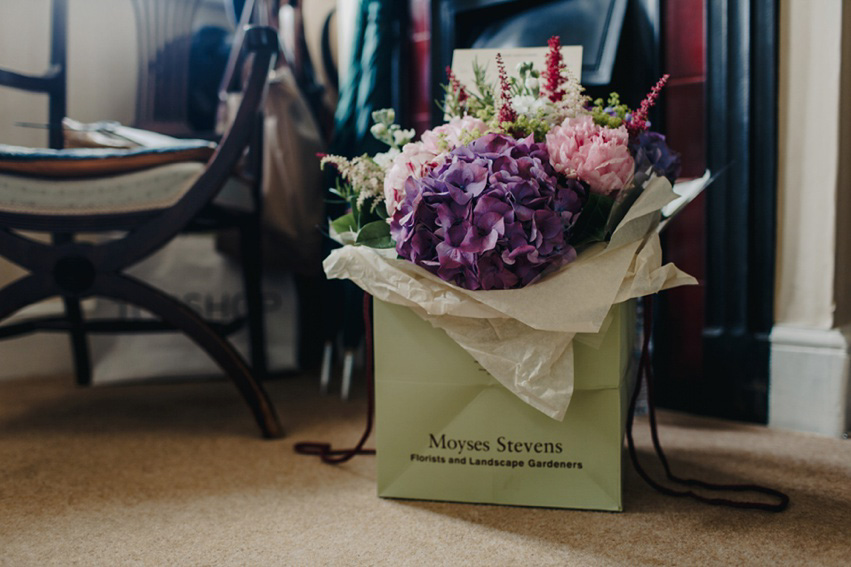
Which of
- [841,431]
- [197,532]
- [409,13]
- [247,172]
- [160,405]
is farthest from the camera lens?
[409,13]

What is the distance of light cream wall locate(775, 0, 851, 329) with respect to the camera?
1122 mm

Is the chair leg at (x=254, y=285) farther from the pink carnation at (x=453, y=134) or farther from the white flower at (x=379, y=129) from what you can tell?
the pink carnation at (x=453, y=134)

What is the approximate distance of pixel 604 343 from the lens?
804 millimetres

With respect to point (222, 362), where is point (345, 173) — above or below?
above

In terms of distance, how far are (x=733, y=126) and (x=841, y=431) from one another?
0.56 metres

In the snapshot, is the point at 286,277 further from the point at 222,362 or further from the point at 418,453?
the point at 418,453

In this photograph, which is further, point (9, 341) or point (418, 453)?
point (9, 341)

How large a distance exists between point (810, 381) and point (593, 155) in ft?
2.22

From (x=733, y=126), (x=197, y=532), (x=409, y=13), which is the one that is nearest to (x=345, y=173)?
(x=197, y=532)

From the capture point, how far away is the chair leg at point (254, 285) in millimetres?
1478

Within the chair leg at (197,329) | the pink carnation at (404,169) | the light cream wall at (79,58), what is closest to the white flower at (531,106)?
the pink carnation at (404,169)

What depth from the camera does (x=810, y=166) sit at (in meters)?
1.15

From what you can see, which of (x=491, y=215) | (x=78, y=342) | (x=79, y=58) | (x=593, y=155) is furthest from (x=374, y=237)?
(x=79, y=58)

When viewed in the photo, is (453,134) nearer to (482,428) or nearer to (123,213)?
(482,428)
